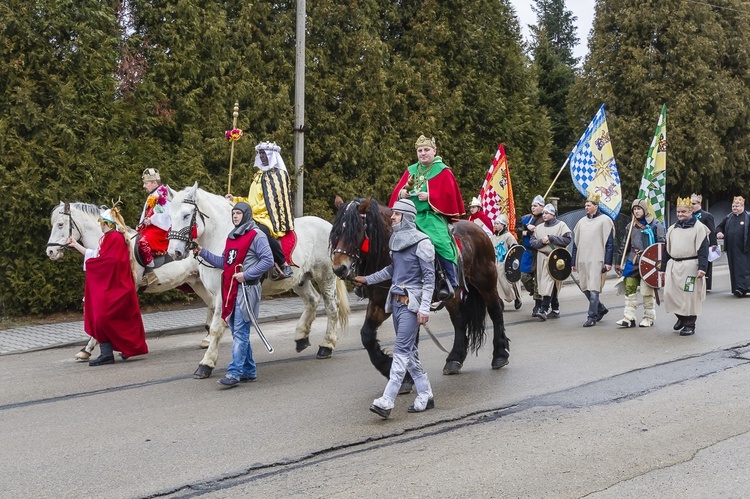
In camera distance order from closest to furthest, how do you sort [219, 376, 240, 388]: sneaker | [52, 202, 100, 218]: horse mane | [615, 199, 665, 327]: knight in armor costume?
[219, 376, 240, 388]: sneaker
[52, 202, 100, 218]: horse mane
[615, 199, 665, 327]: knight in armor costume

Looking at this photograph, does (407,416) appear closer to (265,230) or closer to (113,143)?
(265,230)

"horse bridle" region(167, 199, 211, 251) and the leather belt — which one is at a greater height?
"horse bridle" region(167, 199, 211, 251)

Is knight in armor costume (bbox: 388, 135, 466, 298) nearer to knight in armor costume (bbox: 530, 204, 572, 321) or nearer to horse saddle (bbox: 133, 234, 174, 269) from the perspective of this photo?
horse saddle (bbox: 133, 234, 174, 269)

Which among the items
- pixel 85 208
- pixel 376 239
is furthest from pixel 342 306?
pixel 85 208

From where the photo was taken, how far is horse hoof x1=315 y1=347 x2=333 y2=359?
31.9 ft

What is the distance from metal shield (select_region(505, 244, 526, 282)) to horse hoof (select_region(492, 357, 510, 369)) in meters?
4.13

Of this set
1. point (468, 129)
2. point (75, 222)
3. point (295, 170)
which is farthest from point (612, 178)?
point (75, 222)

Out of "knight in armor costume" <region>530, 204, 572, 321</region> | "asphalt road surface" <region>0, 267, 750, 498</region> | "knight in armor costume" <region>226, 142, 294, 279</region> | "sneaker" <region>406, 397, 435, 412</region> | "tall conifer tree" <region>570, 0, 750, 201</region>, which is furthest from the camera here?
"tall conifer tree" <region>570, 0, 750, 201</region>

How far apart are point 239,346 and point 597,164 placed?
10.2m

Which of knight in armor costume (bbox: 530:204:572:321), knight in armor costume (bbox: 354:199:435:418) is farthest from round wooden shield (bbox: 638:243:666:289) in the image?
knight in armor costume (bbox: 354:199:435:418)

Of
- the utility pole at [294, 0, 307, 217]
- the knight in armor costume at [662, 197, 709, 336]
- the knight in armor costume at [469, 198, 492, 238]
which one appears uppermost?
the utility pole at [294, 0, 307, 217]

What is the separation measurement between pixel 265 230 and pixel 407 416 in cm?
324

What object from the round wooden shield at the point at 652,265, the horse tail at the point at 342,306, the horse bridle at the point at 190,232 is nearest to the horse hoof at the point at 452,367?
the horse tail at the point at 342,306

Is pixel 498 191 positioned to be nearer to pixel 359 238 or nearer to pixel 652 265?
pixel 652 265
